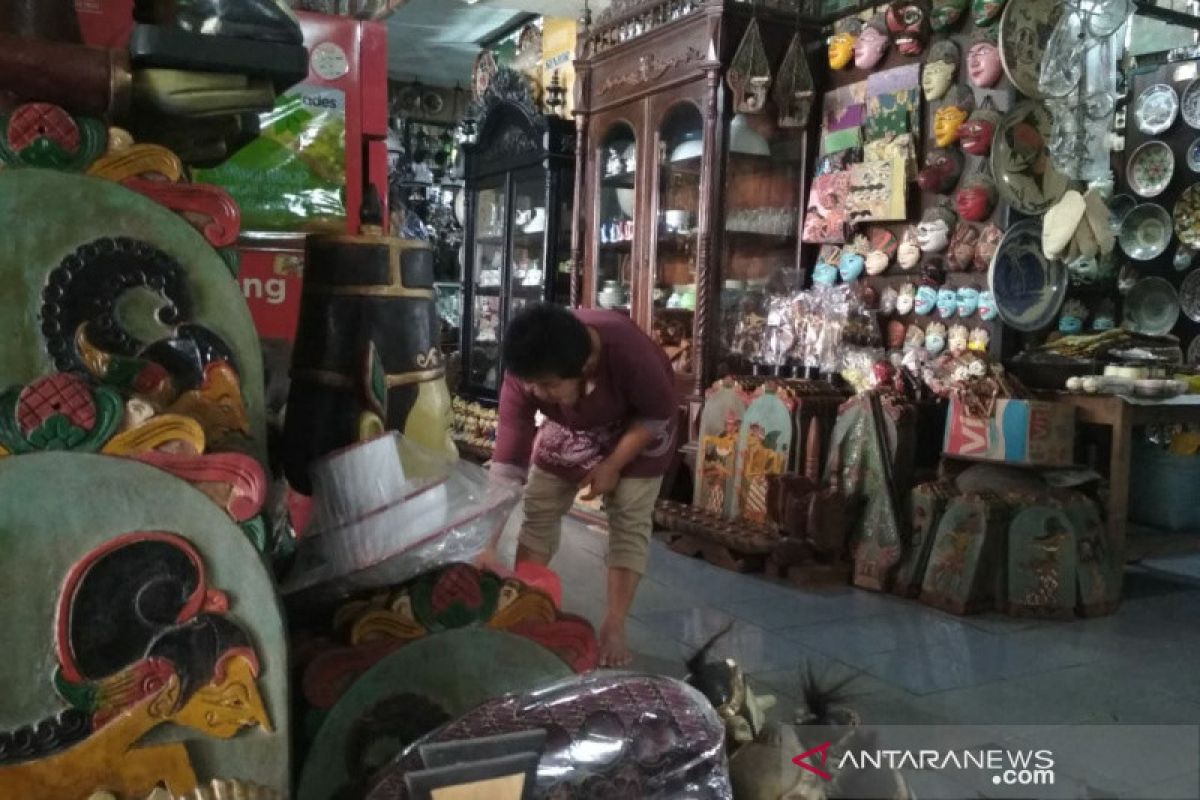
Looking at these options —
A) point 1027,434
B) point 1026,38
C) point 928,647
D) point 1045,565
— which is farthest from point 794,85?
point 928,647

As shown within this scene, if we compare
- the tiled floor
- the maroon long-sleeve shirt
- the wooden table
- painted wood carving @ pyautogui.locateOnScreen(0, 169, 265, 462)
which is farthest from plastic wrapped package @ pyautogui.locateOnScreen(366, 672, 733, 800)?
the wooden table

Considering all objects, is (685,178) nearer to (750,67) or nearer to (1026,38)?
(750,67)

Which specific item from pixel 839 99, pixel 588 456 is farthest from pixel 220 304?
pixel 839 99

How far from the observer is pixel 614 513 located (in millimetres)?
2869

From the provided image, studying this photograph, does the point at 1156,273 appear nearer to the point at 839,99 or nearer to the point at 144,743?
the point at 839,99

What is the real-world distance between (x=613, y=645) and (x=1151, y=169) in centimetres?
421

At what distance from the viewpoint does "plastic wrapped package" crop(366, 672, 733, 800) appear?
3.18ft

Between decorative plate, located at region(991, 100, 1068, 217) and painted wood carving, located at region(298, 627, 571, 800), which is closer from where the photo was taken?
painted wood carving, located at region(298, 627, 571, 800)

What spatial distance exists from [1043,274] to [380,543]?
343cm

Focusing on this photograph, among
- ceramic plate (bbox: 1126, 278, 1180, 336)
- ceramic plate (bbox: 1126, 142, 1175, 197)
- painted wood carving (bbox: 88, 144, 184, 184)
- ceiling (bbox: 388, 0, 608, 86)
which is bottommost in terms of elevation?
ceramic plate (bbox: 1126, 278, 1180, 336)

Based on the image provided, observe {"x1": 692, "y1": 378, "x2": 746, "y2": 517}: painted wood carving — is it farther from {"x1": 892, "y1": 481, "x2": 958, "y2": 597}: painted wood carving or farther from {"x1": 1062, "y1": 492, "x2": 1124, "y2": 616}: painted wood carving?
{"x1": 1062, "y1": 492, "x2": 1124, "y2": 616}: painted wood carving

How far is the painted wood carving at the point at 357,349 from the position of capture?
1.27 meters

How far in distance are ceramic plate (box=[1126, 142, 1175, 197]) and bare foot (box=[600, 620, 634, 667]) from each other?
4.07m

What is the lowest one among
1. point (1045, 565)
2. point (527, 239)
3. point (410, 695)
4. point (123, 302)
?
point (1045, 565)
